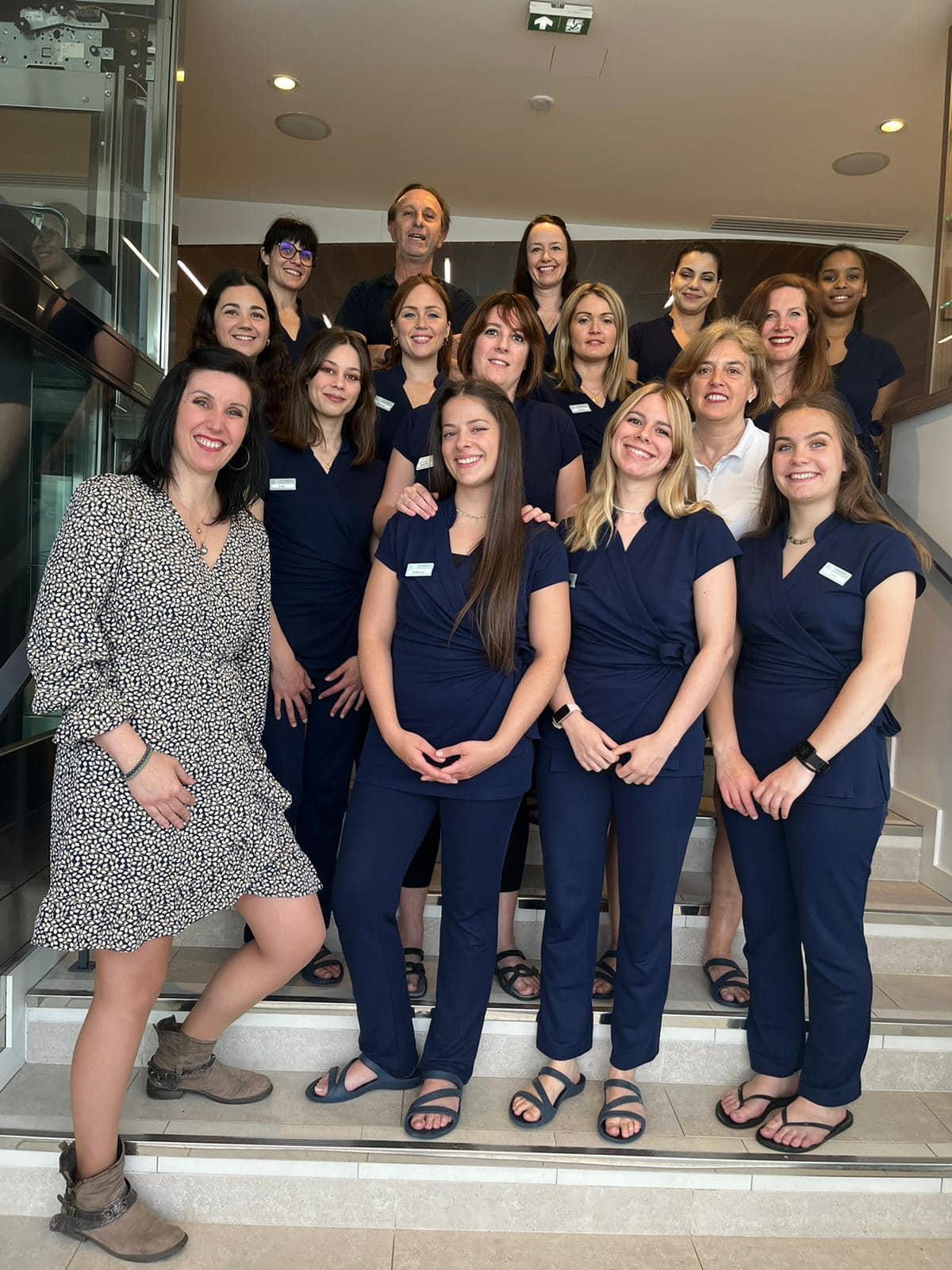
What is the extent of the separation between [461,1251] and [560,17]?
181 inches

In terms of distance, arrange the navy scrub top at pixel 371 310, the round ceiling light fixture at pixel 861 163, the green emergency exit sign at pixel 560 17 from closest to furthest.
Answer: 1. the navy scrub top at pixel 371 310
2. the green emergency exit sign at pixel 560 17
3. the round ceiling light fixture at pixel 861 163

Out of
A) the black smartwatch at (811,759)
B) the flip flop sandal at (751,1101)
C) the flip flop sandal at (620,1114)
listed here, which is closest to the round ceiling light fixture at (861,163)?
the black smartwatch at (811,759)

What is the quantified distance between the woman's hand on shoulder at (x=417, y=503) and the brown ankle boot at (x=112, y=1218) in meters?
1.53

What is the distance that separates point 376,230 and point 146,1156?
6096 mm

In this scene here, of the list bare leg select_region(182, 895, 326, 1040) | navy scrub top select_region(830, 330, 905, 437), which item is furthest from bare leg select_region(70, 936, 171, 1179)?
navy scrub top select_region(830, 330, 905, 437)

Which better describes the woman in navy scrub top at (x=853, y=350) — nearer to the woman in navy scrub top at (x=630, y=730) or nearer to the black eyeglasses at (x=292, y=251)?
the woman in navy scrub top at (x=630, y=730)

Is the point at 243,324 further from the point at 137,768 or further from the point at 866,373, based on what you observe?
the point at 866,373

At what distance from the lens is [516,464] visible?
7.44 feet

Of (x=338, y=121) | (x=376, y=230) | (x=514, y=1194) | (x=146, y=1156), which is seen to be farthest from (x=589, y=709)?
(x=376, y=230)

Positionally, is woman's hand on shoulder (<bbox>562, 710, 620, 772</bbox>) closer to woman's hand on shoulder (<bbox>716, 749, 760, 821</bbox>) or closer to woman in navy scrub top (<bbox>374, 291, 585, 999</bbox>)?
woman's hand on shoulder (<bbox>716, 749, 760, 821</bbox>)

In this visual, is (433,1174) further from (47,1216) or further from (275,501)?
A: (275,501)

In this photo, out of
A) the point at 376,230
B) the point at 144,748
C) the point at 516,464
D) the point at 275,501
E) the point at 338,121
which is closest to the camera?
the point at 144,748

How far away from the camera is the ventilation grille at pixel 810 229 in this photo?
6609 mm

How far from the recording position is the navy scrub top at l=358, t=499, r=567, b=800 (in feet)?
7.21
